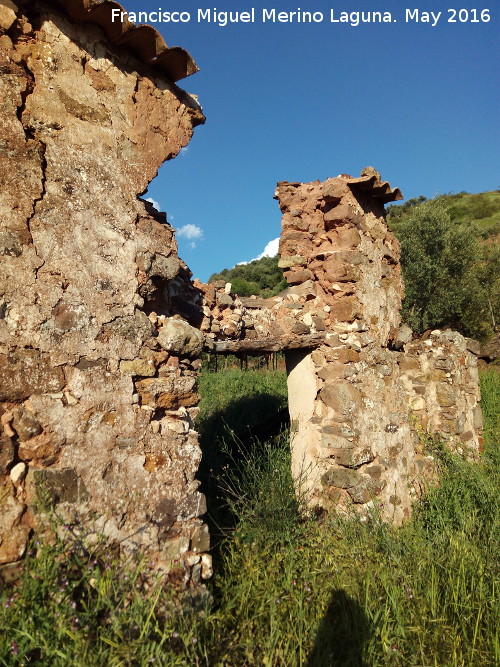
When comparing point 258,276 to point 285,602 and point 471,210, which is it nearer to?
point 471,210

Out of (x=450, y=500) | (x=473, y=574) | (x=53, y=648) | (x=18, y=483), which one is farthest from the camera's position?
(x=450, y=500)

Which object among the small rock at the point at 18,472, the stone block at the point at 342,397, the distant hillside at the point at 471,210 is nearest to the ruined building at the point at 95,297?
the small rock at the point at 18,472

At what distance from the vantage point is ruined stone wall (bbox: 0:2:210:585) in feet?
7.33

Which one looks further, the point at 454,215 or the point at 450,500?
the point at 454,215

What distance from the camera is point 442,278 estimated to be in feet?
55.4

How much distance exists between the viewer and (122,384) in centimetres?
254

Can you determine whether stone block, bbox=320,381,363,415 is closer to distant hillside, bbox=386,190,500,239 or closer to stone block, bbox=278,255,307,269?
stone block, bbox=278,255,307,269

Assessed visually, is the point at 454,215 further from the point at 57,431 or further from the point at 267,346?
the point at 57,431

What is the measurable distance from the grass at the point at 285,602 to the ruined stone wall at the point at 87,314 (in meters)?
0.28

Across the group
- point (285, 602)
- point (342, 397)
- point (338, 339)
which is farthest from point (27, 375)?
point (338, 339)

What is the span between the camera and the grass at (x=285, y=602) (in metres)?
1.83

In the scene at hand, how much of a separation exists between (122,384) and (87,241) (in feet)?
2.97

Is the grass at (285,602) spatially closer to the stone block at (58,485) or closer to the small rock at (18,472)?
the stone block at (58,485)

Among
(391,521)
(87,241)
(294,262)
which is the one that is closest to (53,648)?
(87,241)
